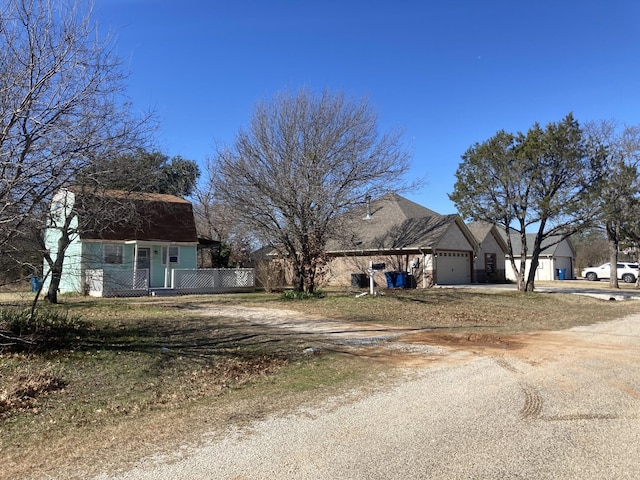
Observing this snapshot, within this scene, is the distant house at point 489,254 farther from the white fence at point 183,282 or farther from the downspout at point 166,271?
the downspout at point 166,271

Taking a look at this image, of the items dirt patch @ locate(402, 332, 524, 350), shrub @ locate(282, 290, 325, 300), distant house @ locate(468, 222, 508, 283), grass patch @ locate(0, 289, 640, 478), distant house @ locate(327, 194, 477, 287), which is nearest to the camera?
grass patch @ locate(0, 289, 640, 478)

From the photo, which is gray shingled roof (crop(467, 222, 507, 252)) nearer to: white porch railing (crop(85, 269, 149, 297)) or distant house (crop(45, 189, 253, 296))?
distant house (crop(45, 189, 253, 296))

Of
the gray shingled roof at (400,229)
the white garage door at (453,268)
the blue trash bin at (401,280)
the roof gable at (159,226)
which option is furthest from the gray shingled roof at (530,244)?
the roof gable at (159,226)

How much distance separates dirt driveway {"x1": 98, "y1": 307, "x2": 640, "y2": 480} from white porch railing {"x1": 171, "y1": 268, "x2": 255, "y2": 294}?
56.3 feet

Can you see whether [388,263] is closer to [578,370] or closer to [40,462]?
[578,370]

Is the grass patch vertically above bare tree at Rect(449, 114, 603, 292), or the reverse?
bare tree at Rect(449, 114, 603, 292)

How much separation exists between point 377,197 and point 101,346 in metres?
14.2

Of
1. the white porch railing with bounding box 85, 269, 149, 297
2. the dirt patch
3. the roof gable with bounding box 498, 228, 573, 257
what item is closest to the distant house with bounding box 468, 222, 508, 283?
the roof gable with bounding box 498, 228, 573, 257

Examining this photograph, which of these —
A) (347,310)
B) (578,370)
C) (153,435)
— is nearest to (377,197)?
(347,310)

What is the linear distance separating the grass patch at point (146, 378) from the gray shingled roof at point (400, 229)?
45.8 ft

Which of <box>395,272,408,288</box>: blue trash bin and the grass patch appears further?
<box>395,272,408,288</box>: blue trash bin

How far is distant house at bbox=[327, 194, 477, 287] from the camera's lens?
2831 cm

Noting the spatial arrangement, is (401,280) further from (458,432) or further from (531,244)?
(531,244)

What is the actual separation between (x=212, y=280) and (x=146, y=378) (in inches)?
694
